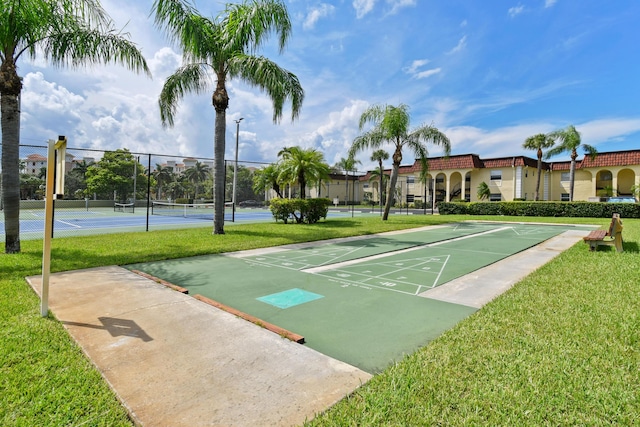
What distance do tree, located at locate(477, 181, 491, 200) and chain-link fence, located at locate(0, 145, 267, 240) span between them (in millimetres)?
27298

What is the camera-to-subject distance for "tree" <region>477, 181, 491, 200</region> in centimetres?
4141

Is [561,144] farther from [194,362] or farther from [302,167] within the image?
[194,362]

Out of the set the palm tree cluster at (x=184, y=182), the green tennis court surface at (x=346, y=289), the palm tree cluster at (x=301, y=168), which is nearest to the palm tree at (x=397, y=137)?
the palm tree cluster at (x=301, y=168)

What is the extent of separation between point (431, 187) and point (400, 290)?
46.1 m

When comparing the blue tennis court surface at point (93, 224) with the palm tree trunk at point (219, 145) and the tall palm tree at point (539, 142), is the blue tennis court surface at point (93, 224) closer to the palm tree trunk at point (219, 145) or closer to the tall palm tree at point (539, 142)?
the palm tree trunk at point (219, 145)

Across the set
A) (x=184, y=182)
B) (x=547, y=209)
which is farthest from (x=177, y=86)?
(x=184, y=182)

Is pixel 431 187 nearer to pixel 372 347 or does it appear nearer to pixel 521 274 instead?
pixel 521 274

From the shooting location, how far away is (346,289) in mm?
5402

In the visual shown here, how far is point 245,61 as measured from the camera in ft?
36.2

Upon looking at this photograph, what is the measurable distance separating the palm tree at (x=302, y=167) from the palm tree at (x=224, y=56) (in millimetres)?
5988

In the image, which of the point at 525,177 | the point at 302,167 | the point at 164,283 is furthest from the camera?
the point at 525,177

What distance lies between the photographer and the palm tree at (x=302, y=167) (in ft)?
59.5

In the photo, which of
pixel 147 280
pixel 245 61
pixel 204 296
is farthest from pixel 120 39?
pixel 204 296

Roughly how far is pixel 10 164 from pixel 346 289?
7.92 m
